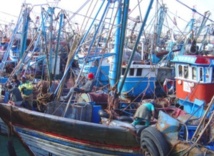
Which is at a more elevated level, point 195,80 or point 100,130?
point 195,80

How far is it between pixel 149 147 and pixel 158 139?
242mm

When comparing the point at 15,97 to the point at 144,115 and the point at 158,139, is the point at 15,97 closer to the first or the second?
the point at 144,115

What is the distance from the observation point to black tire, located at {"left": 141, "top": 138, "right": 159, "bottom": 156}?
6070 mm

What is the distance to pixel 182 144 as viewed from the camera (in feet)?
20.0

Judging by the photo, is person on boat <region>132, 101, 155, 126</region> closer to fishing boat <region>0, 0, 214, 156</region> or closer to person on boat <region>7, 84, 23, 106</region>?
fishing boat <region>0, 0, 214, 156</region>

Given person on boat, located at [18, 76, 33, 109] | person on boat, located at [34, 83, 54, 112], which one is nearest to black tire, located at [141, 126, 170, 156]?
person on boat, located at [34, 83, 54, 112]

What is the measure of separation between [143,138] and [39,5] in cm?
1004

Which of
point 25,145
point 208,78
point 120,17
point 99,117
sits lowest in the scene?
point 25,145

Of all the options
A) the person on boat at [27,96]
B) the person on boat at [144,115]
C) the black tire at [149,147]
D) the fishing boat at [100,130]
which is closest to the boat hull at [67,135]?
the fishing boat at [100,130]

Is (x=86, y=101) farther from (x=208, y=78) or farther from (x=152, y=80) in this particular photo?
(x=152, y=80)

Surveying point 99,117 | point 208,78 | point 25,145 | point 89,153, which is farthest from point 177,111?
point 25,145

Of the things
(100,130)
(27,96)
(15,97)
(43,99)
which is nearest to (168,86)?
(43,99)

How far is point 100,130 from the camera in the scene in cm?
745

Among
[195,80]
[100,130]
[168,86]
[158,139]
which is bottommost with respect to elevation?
[100,130]
